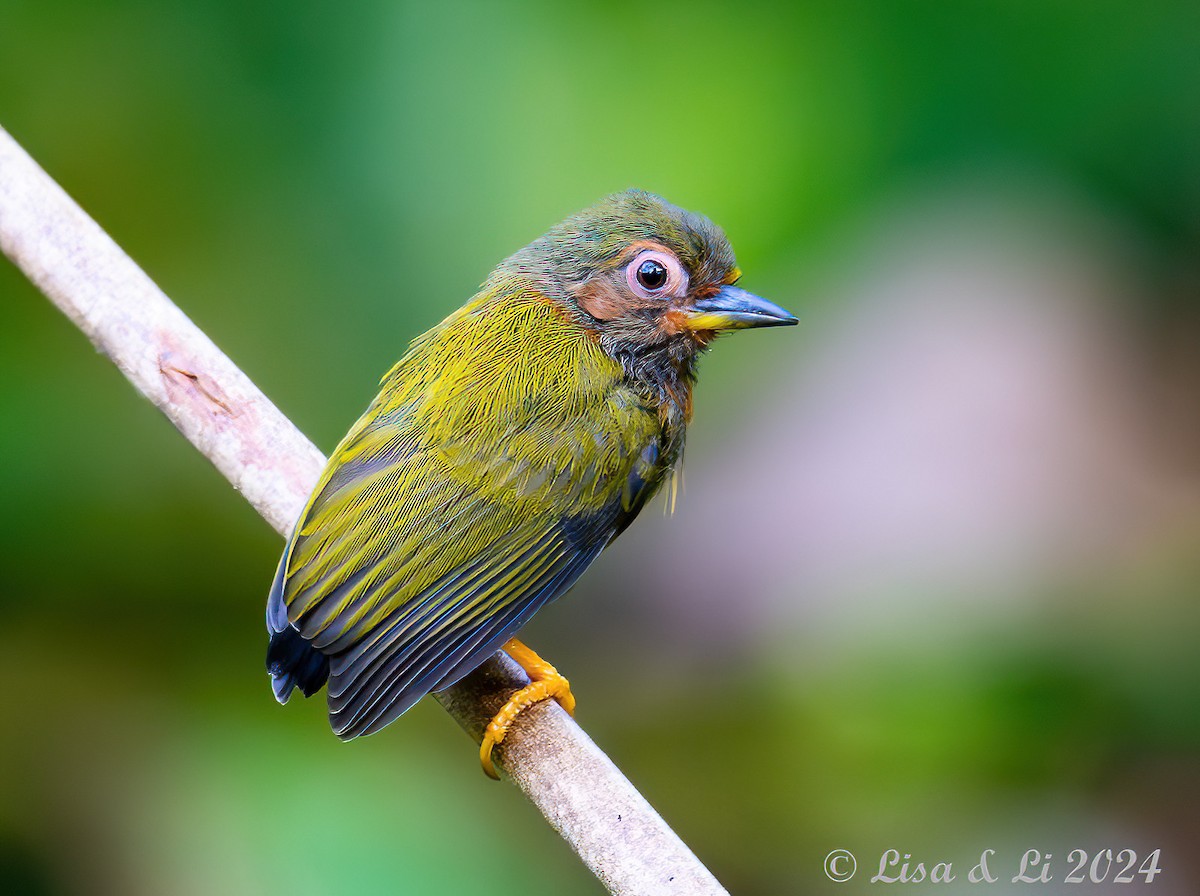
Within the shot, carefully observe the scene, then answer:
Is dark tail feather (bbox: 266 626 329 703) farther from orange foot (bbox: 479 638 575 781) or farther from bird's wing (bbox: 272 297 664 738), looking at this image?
orange foot (bbox: 479 638 575 781)

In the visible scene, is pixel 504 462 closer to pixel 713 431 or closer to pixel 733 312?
pixel 733 312

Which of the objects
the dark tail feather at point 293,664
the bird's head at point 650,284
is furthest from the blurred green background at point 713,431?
the dark tail feather at point 293,664

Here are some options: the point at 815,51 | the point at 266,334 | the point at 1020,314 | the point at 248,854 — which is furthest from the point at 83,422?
the point at 1020,314

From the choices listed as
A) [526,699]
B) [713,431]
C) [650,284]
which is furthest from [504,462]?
[713,431]

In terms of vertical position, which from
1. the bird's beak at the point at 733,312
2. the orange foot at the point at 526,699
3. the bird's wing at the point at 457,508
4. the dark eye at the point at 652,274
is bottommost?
the orange foot at the point at 526,699

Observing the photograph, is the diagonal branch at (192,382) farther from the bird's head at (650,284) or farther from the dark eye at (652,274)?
the dark eye at (652,274)

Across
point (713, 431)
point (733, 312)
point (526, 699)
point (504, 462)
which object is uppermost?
point (733, 312)
